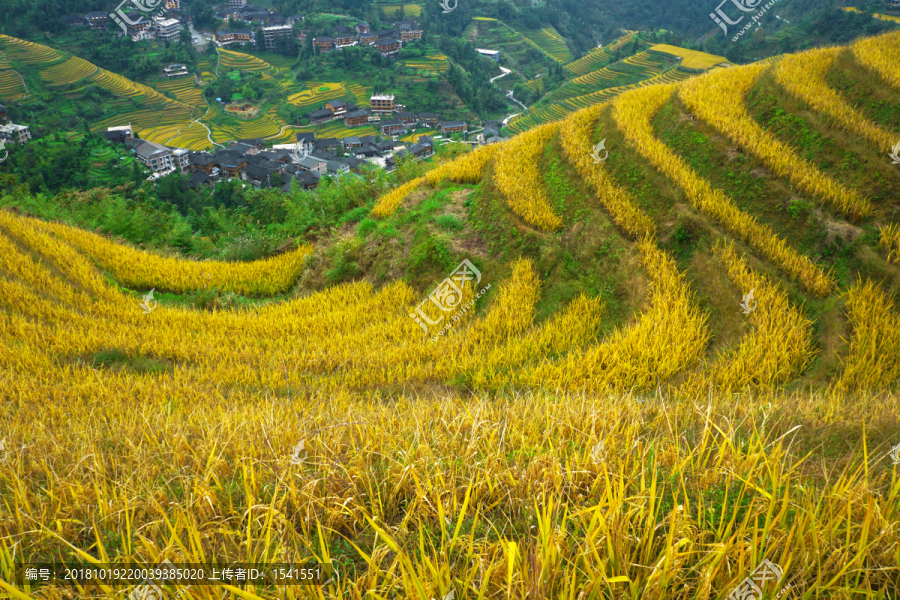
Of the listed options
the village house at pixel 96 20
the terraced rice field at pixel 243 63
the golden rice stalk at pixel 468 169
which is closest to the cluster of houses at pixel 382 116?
the terraced rice field at pixel 243 63

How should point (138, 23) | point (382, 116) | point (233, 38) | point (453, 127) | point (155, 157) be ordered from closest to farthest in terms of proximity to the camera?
point (155, 157), point (453, 127), point (382, 116), point (138, 23), point (233, 38)

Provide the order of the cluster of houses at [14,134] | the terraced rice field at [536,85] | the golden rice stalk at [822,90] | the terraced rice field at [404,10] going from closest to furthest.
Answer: the golden rice stalk at [822,90] → the cluster of houses at [14,134] → the terraced rice field at [536,85] → the terraced rice field at [404,10]

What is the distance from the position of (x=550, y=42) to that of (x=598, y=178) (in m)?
89.7

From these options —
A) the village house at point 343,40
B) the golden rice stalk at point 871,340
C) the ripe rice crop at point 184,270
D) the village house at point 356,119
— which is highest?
the village house at point 343,40

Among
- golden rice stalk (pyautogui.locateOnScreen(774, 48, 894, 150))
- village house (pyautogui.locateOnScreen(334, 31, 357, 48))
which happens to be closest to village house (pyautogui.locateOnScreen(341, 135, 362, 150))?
village house (pyautogui.locateOnScreen(334, 31, 357, 48))

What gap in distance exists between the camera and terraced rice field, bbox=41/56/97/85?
53688 millimetres

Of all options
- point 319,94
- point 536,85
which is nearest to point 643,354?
point 536,85

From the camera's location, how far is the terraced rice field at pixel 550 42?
255 feet

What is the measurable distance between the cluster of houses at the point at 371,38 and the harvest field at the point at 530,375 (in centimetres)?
7117

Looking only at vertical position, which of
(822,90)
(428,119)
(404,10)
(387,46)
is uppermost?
(404,10)

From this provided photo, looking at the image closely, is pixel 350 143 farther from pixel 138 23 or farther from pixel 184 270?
pixel 138 23

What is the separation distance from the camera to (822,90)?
21.7 ft

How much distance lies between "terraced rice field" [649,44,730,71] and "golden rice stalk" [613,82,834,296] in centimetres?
3981

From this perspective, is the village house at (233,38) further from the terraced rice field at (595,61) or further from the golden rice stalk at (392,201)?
the golden rice stalk at (392,201)
